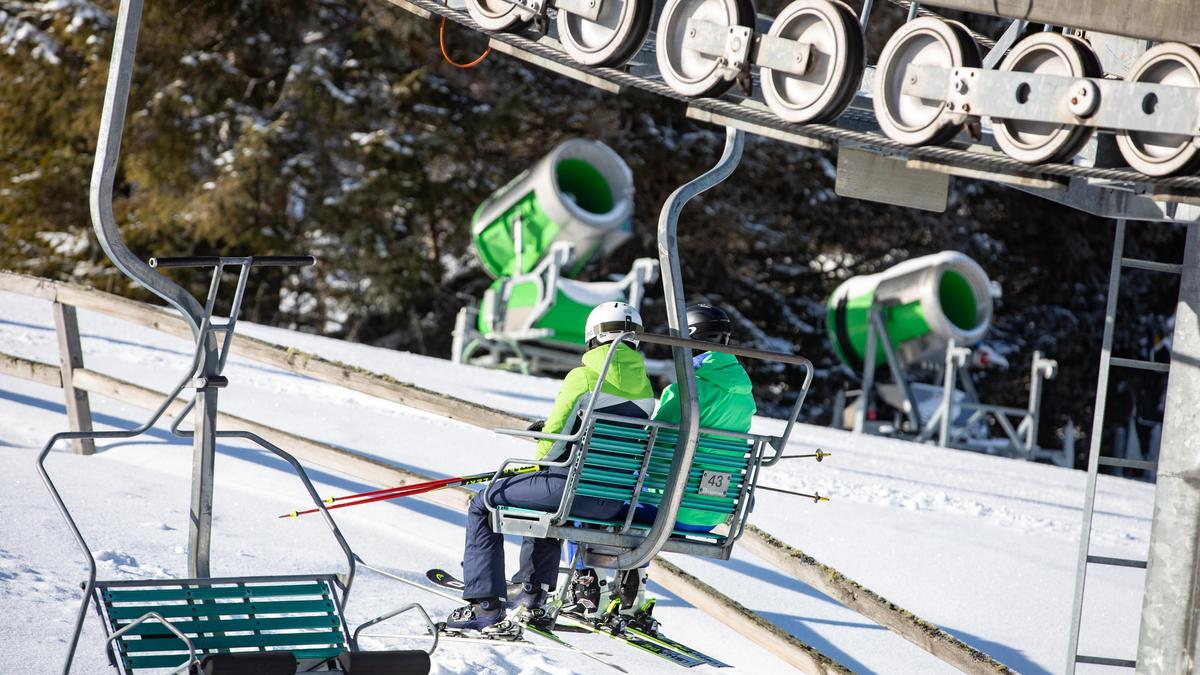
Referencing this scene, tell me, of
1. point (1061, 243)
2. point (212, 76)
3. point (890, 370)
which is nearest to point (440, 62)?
point (212, 76)

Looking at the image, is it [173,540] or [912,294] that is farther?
[912,294]

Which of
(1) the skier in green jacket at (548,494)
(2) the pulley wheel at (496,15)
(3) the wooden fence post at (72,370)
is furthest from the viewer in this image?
(3) the wooden fence post at (72,370)

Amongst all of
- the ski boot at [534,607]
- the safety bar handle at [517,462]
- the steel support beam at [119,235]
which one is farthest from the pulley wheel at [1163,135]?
the steel support beam at [119,235]

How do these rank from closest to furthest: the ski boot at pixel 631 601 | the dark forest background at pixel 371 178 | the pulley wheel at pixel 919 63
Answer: the pulley wheel at pixel 919 63, the ski boot at pixel 631 601, the dark forest background at pixel 371 178

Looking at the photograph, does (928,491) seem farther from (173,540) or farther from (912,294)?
(912,294)

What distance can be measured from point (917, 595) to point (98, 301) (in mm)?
5273

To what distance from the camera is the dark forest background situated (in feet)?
71.6

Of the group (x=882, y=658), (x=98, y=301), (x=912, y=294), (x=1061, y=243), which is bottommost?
(x=882, y=658)

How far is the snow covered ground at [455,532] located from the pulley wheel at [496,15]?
246 cm

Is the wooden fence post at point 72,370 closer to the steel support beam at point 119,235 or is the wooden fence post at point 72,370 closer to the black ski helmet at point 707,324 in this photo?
the black ski helmet at point 707,324

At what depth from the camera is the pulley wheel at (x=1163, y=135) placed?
4.88 metres

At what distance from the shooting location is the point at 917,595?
313 inches

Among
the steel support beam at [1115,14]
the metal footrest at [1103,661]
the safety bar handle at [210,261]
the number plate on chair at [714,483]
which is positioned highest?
the steel support beam at [1115,14]

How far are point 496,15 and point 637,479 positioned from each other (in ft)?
7.67
